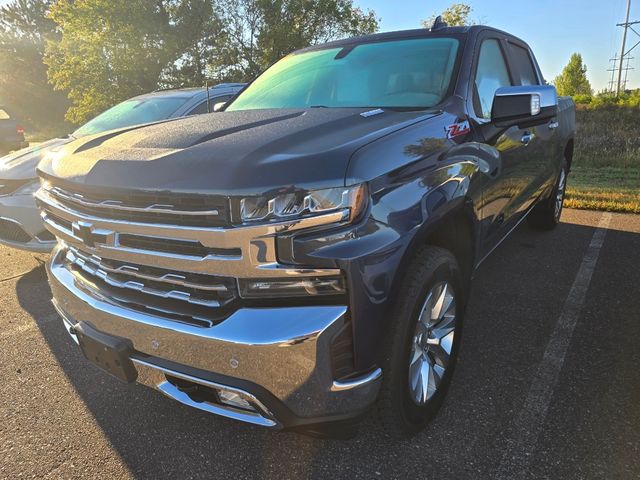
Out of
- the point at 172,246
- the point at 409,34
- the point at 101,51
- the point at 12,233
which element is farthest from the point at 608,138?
the point at 101,51

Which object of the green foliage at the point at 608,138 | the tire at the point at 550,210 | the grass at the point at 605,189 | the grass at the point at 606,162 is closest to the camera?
the tire at the point at 550,210

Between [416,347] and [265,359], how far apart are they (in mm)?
743

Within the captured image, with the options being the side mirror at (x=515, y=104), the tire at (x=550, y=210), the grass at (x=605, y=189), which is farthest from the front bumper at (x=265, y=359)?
the grass at (x=605, y=189)

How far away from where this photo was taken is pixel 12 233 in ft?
13.8

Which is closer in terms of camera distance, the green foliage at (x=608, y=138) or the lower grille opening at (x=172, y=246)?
the lower grille opening at (x=172, y=246)

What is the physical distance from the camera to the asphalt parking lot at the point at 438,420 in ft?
6.56

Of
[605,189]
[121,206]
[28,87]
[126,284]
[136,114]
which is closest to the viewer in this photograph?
[121,206]

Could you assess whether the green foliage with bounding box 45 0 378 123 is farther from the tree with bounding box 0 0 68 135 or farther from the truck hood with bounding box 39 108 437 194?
the truck hood with bounding box 39 108 437 194

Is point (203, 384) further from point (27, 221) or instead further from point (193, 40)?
point (193, 40)

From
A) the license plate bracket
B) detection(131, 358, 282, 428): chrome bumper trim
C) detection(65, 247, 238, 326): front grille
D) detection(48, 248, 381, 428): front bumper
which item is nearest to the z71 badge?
detection(48, 248, 381, 428): front bumper

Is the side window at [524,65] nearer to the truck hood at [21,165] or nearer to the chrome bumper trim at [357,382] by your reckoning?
the chrome bumper trim at [357,382]

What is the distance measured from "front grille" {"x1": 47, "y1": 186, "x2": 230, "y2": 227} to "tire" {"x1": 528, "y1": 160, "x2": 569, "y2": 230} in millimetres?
4280

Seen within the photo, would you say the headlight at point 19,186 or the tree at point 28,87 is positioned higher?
the tree at point 28,87

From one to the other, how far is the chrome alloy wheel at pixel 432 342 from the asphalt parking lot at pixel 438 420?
0.78 ft
